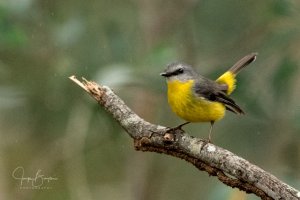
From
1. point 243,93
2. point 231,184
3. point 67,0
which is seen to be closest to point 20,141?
point 67,0

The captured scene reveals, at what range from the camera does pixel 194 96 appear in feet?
15.9

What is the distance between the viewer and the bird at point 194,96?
→ 4770 mm

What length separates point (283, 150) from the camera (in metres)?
5.63

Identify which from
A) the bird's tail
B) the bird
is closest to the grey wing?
the bird

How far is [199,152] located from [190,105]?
2.65ft

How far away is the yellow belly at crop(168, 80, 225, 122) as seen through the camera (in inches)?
187

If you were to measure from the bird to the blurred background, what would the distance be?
4.8 inches

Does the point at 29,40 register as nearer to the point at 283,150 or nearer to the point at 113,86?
the point at 113,86

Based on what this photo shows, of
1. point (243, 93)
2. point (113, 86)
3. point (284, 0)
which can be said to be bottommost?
point (113, 86)

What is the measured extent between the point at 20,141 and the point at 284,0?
8.84 ft

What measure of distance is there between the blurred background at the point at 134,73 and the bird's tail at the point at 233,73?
56mm
